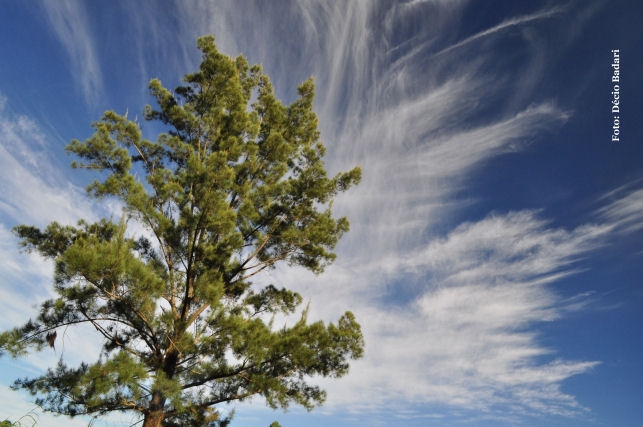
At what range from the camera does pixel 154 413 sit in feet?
28.0

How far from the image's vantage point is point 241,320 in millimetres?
8758

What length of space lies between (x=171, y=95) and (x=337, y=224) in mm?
7021

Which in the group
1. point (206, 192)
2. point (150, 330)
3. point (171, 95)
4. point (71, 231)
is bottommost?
point (150, 330)

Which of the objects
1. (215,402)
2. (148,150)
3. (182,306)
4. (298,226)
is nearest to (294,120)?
(298,226)

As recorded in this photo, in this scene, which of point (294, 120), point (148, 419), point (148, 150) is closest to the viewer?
point (148, 419)

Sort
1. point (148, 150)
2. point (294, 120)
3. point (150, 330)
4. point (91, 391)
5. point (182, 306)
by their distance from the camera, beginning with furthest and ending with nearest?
1. point (294, 120)
2. point (148, 150)
3. point (182, 306)
4. point (150, 330)
5. point (91, 391)

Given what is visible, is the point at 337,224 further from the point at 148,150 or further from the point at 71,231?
the point at 71,231

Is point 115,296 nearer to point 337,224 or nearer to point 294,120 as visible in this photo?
point 337,224

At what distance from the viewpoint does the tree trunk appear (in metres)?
8.48

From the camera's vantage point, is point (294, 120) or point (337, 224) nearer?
point (337, 224)

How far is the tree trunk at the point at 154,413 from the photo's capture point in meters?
8.48

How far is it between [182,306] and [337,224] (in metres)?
→ 5.13

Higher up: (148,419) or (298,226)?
(298,226)

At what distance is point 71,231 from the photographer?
970 cm
